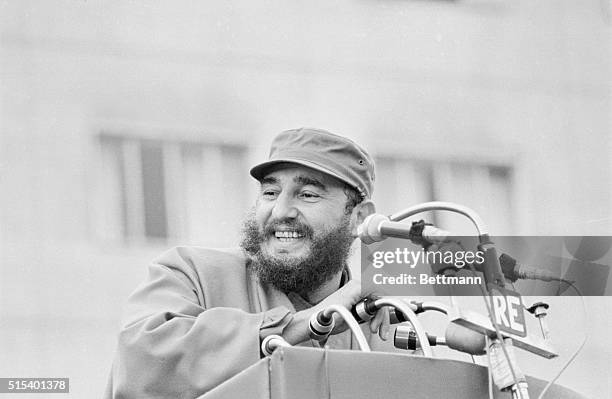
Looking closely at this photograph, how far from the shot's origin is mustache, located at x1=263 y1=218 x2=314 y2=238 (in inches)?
134

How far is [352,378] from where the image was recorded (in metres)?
2.35

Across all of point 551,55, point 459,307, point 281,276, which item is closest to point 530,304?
point 459,307

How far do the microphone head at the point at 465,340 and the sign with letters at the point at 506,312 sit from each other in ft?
0.26

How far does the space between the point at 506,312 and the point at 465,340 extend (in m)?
0.13

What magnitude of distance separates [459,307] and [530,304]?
24 cm

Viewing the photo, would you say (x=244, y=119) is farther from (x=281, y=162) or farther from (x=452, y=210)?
(x=452, y=210)

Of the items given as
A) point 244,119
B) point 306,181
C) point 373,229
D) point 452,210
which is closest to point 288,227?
point 306,181

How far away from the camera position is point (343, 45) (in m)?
7.61

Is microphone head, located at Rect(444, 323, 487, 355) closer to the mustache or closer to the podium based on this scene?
the podium

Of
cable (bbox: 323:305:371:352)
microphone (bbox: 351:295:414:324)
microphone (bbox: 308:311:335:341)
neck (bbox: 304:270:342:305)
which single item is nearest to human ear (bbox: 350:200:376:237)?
neck (bbox: 304:270:342:305)

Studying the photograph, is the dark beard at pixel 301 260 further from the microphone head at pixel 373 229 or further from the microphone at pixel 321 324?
the microphone head at pixel 373 229

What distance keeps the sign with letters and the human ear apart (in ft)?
3.81

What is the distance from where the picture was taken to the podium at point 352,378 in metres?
2.29

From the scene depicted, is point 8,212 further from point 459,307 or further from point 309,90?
point 459,307
